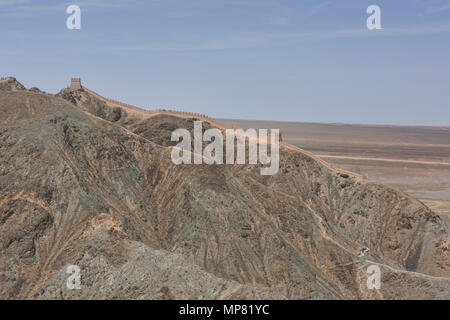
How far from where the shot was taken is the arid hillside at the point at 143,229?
28.7m

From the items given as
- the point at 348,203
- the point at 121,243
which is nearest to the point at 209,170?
the point at 121,243

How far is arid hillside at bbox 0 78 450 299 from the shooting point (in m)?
28.7

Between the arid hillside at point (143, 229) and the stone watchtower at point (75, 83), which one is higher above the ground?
the stone watchtower at point (75, 83)

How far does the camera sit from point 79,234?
32.7m

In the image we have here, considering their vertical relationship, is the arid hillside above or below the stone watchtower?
below

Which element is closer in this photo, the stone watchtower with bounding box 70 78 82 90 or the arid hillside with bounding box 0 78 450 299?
the arid hillside with bounding box 0 78 450 299

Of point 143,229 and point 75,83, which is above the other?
point 75,83

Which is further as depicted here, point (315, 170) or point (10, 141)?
point (315, 170)

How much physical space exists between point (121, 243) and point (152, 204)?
34.5 feet

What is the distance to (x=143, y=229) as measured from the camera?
37.3 m

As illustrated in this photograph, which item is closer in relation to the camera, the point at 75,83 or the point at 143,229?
the point at 143,229

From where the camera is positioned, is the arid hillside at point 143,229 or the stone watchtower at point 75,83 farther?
the stone watchtower at point 75,83

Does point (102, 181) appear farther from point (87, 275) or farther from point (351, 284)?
point (351, 284)

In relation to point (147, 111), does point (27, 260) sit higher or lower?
lower
